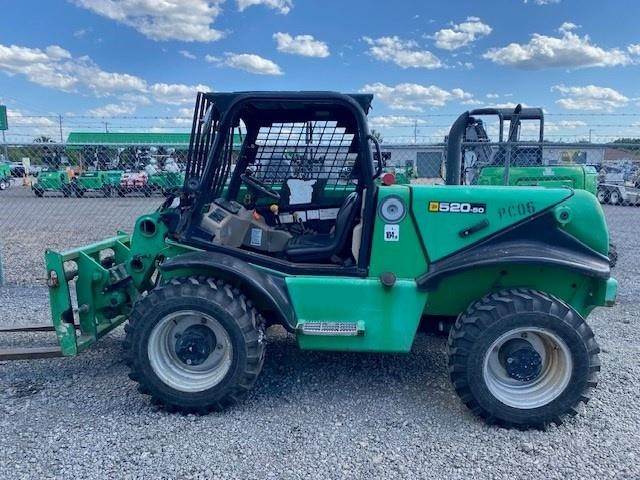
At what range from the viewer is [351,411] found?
362 centimetres

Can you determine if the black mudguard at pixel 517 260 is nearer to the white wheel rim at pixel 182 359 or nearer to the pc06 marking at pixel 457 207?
the pc06 marking at pixel 457 207

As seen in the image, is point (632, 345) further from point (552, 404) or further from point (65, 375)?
point (65, 375)

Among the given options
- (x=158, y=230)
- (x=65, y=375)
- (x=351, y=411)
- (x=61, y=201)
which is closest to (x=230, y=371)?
(x=351, y=411)

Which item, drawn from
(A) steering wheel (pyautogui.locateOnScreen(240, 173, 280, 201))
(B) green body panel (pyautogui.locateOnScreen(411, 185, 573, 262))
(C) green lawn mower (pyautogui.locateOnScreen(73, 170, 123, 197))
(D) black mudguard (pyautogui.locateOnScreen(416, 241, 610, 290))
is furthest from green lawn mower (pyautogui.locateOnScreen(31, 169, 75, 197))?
(D) black mudguard (pyautogui.locateOnScreen(416, 241, 610, 290))

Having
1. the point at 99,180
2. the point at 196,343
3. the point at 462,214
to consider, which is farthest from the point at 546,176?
the point at 99,180

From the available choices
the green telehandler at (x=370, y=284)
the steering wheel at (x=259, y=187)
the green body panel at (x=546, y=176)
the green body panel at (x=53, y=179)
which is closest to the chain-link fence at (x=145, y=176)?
the green body panel at (x=546, y=176)

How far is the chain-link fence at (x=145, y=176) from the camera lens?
25.0 ft

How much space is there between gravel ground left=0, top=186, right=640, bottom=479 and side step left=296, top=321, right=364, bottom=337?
0.54 metres

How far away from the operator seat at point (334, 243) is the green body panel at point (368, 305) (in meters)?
0.25

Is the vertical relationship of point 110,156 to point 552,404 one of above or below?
above

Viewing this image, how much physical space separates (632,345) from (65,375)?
Answer: 4.99 m

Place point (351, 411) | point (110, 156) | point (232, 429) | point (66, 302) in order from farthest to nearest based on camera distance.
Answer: point (110, 156)
point (66, 302)
point (351, 411)
point (232, 429)

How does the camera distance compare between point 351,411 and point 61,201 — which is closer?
point 351,411

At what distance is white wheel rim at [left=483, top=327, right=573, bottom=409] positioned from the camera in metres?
3.42
